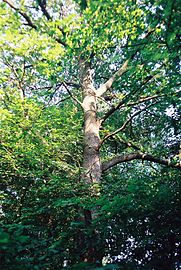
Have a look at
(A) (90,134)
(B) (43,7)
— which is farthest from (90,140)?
(B) (43,7)

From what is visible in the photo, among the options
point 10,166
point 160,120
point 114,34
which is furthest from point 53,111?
point 160,120

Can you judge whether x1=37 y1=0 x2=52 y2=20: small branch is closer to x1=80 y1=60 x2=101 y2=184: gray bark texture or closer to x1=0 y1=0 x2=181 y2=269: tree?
x1=0 y1=0 x2=181 y2=269: tree

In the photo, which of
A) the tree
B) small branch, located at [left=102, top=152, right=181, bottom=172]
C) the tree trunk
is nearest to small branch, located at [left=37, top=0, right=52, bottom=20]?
the tree

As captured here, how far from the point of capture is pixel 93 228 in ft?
12.8

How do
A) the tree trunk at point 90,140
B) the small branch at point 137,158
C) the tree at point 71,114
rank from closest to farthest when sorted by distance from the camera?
the tree at point 71,114, the tree trunk at point 90,140, the small branch at point 137,158

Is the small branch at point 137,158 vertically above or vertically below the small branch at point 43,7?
below

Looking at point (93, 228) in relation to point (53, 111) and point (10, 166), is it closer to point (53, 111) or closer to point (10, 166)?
point (10, 166)

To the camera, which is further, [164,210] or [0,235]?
[164,210]

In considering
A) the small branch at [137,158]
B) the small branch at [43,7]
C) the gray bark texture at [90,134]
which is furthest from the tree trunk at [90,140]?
the small branch at [43,7]

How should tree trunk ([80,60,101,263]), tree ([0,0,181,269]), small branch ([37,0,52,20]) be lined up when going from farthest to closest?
1. small branch ([37,0,52,20])
2. tree trunk ([80,60,101,263])
3. tree ([0,0,181,269])

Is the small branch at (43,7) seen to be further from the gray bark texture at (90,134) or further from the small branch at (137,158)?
the small branch at (137,158)

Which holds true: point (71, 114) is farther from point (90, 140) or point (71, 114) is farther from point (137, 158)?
point (137, 158)

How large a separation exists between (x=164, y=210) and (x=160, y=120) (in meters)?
6.11

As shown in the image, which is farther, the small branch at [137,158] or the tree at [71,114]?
the small branch at [137,158]
